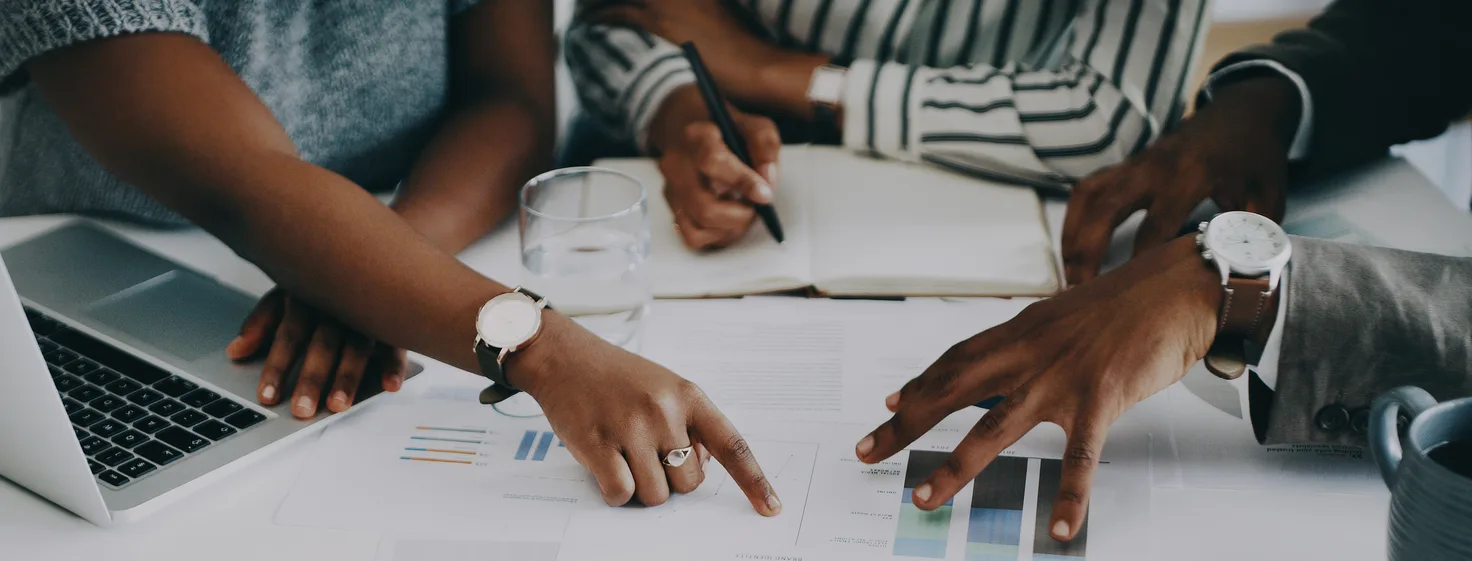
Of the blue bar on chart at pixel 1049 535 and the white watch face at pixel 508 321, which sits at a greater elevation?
the white watch face at pixel 508 321

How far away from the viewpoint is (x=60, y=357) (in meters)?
0.82

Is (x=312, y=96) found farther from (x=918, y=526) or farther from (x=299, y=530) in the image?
(x=918, y=526)

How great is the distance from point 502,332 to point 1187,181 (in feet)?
1.98

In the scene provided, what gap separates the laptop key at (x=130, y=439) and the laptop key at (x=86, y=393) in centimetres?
5

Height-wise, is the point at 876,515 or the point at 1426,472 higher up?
the point at 1426,472

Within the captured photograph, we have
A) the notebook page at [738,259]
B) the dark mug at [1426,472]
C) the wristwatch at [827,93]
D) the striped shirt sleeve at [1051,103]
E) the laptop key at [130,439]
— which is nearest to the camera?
the dark mug at [1426,472]

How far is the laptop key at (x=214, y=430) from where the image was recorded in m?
0.75

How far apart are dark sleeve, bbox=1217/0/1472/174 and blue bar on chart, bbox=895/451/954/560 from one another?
0.59 meters

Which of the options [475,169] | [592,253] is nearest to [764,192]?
[592,253]

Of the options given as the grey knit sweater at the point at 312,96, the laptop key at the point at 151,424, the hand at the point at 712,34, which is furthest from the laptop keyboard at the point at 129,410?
the hand at the point at 712,34

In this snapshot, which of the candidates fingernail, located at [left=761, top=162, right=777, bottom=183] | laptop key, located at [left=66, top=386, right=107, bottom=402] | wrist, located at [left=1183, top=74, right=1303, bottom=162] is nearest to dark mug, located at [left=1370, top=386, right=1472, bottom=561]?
wrist, located at [left=1183, top=74, right=1303, bottom=162]

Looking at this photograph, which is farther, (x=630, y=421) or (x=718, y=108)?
(x=718, y=108)

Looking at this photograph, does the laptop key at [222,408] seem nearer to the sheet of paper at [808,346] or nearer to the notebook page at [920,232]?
the sheet of paper at [808,346]

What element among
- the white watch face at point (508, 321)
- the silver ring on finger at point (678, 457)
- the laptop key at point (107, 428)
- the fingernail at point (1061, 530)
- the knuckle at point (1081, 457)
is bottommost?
the laptop key at point (107, 428)
